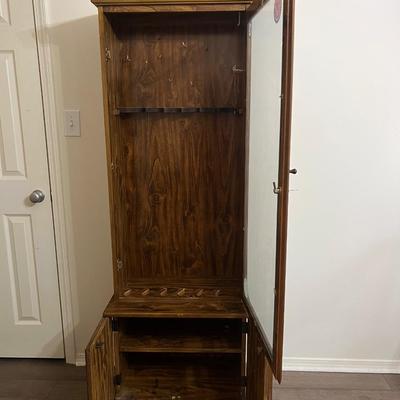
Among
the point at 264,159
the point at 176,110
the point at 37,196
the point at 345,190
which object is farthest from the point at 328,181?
the point at 37,196

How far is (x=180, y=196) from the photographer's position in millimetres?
1782

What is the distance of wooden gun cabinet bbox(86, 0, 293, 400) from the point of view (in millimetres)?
1516

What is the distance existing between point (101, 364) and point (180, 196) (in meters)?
0.77

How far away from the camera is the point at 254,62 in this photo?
1.55m

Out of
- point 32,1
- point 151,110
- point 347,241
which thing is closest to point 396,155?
point 347,241

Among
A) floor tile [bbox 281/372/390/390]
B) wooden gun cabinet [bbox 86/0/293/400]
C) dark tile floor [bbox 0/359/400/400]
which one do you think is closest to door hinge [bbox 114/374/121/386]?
wooden gun cabinet [bbox 86/0/293/400]

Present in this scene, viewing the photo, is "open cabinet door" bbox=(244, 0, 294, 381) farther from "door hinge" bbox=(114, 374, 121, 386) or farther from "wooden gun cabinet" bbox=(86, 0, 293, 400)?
"door hinge" bbox=(114, 374, 121, 386)

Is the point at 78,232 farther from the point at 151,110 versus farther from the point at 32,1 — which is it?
the point at 32,1

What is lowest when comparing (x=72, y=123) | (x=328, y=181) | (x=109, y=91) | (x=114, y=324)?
(x=114, y=324)

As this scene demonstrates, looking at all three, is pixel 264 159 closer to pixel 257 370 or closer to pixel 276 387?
pixel 257 370

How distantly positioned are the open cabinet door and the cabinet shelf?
0.42 feet

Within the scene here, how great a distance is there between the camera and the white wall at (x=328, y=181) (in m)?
1.71

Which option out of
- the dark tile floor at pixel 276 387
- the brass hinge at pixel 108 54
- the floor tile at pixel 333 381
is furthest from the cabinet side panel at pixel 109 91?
the floor tile at pixel 333 381

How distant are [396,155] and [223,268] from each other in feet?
3.20
